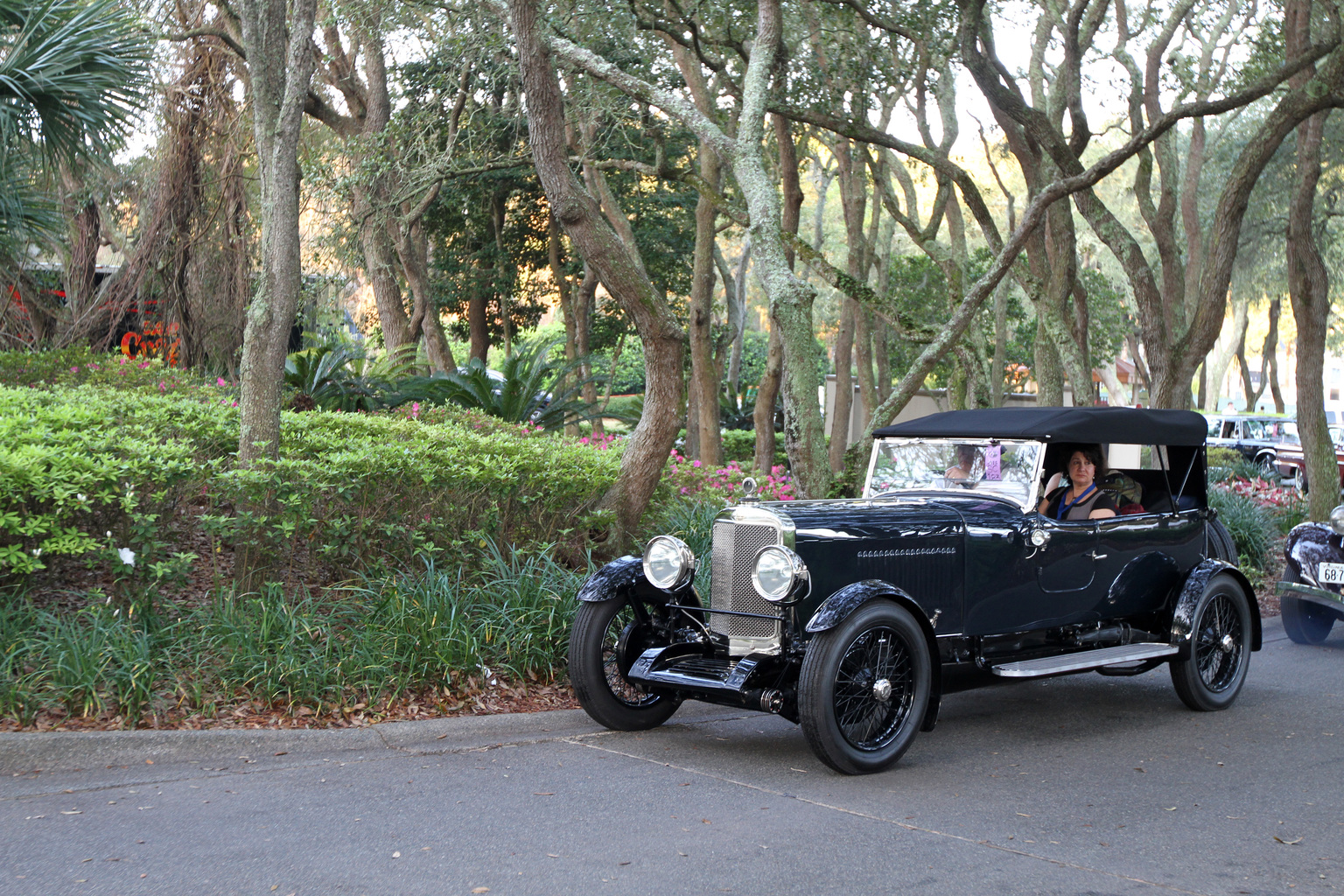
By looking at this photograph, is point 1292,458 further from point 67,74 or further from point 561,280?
point 67,74

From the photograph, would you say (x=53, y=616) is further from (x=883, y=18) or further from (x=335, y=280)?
(x=335, y=280)

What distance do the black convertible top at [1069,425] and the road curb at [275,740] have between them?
8.17ft

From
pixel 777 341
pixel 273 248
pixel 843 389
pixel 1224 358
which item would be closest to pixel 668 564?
pixel 273 248

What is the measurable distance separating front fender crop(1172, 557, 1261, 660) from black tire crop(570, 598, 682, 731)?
3087 mm

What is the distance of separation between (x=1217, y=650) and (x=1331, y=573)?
95.3 inches

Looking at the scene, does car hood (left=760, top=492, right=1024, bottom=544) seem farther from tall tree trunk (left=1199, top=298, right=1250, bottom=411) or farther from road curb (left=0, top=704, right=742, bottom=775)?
tall tree trunk (left=1199, top=298, right=1250, bottom=411)

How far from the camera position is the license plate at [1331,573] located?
8758 mm

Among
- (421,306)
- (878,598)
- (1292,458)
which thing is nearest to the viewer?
(878,598)

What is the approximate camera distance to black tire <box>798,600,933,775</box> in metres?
5.16

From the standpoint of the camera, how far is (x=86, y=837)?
422 centimetres

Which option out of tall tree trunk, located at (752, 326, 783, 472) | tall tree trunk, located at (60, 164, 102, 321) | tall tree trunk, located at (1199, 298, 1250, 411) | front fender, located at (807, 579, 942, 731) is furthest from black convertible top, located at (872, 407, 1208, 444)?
tall tree trunk, located at (1199, 298, 1250, 411)

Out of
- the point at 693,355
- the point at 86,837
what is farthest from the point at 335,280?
the point at 86,837

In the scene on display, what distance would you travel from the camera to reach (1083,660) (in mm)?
6309

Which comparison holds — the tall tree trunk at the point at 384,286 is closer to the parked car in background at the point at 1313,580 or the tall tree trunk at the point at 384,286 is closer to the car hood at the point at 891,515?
the car hood at the point at 891,515
